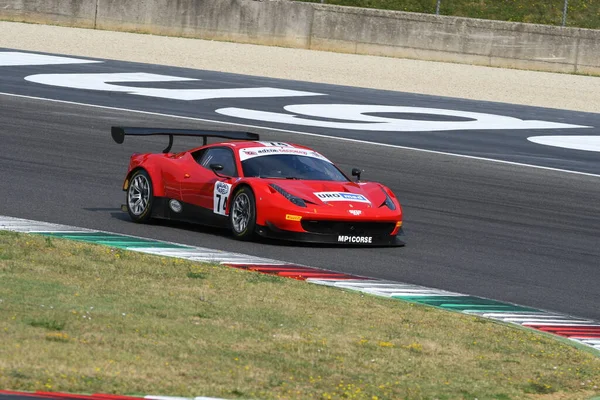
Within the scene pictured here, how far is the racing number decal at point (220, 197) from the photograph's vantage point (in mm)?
14211

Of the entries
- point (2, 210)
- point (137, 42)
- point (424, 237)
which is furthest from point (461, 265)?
point (137, 42)

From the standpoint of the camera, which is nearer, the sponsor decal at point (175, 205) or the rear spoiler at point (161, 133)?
the sponsor decal at point (175, 205)

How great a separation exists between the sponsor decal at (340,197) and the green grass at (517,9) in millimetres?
Answer: 23246

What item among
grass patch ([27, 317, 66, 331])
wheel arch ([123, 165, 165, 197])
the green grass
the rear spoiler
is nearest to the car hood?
wheel arch ([123, 165, 165, 197])

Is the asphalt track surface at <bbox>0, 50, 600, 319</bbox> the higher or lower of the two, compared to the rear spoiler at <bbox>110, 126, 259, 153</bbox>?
lower

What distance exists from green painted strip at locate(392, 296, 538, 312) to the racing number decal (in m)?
3.46

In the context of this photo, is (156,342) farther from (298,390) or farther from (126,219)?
(126,219)

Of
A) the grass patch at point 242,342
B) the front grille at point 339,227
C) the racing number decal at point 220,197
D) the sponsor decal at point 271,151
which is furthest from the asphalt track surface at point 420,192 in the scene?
the grass patch at point 242,342

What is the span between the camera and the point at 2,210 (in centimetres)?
1502

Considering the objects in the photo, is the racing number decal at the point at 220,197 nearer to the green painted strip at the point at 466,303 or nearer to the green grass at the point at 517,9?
the green painted strip at the point at 466,303

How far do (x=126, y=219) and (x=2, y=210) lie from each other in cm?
147

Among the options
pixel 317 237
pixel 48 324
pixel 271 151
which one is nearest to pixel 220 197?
pixel 271 151

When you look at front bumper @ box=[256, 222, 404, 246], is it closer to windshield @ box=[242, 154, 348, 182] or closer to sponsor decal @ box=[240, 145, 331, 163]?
windshield @ box=[242, 154, 348, 182]

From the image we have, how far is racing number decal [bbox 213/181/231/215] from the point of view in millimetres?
14211
